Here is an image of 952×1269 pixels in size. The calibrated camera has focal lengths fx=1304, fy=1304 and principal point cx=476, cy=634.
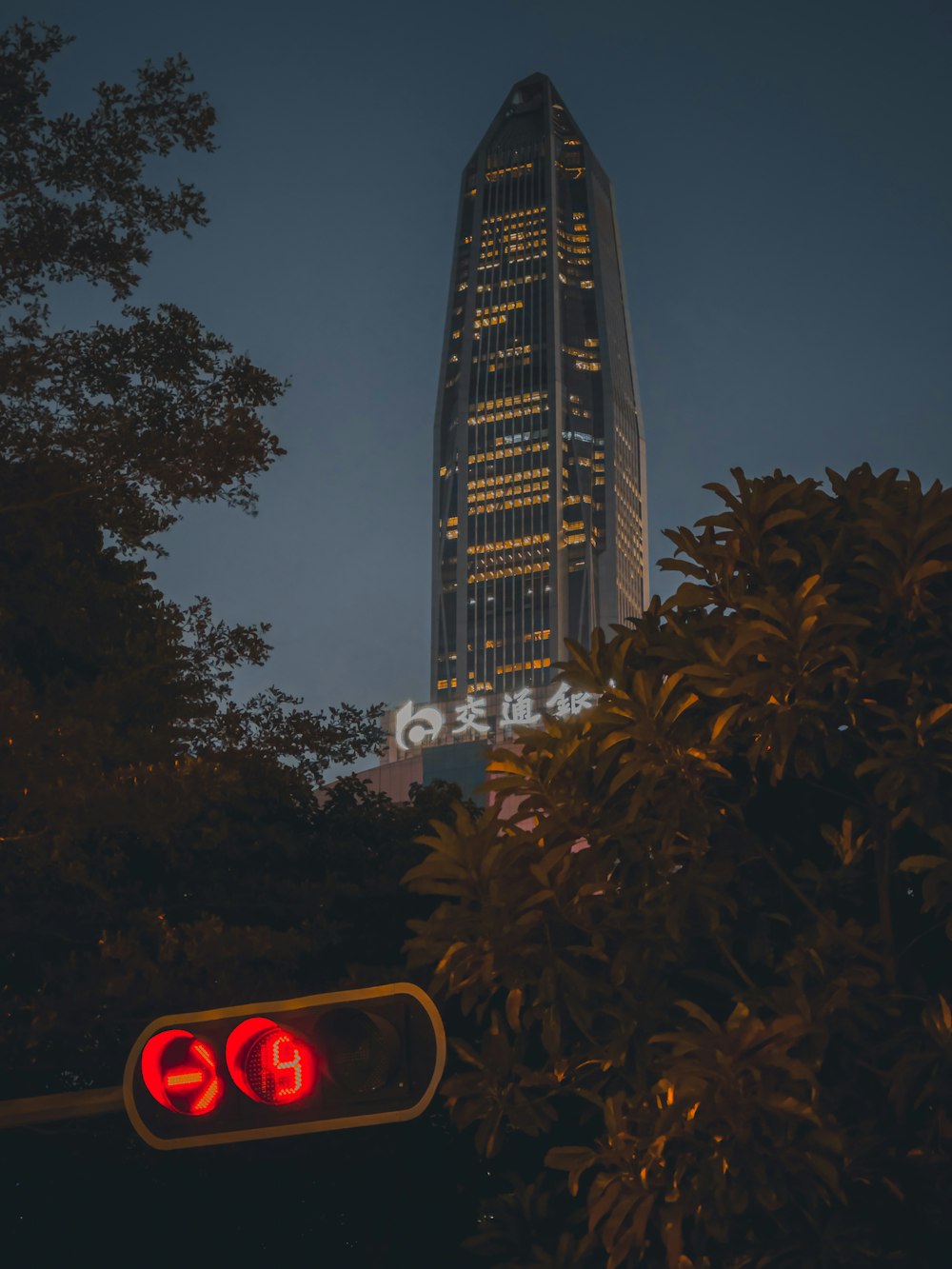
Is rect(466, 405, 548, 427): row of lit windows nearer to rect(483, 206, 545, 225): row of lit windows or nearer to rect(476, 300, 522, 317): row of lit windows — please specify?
rect(476, 300, 522, 317): row of lit windows

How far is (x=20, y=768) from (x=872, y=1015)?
6.90 m

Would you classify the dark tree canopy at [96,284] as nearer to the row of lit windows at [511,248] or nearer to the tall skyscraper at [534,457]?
the tall skyscraper at [534,457]

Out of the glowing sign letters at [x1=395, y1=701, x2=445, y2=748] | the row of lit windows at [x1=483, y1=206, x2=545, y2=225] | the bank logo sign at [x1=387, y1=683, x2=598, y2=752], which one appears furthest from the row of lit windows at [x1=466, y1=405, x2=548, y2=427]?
the glowing sign letters at [x1=395, y1=701, x2=445, y2=748]

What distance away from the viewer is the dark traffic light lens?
4.07 m

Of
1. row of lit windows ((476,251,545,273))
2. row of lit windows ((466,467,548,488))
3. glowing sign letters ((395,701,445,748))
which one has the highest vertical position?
row of lit windows ((476,251,545,273))

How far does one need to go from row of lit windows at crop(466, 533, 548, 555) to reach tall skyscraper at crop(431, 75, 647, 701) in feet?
0.56

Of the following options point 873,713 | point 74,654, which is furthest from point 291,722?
point 873,713

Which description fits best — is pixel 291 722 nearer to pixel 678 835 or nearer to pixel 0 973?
pixel 0 973

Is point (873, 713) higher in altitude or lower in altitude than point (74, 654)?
lower

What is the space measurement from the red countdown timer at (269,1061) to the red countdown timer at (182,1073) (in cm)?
12

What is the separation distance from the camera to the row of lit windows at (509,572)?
16566cm

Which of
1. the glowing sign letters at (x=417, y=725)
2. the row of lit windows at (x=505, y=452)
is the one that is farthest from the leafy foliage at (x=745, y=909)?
the row of lit windows at (x=505, y=452)

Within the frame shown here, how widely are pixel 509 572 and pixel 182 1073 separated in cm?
16335

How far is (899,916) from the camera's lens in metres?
8.98
